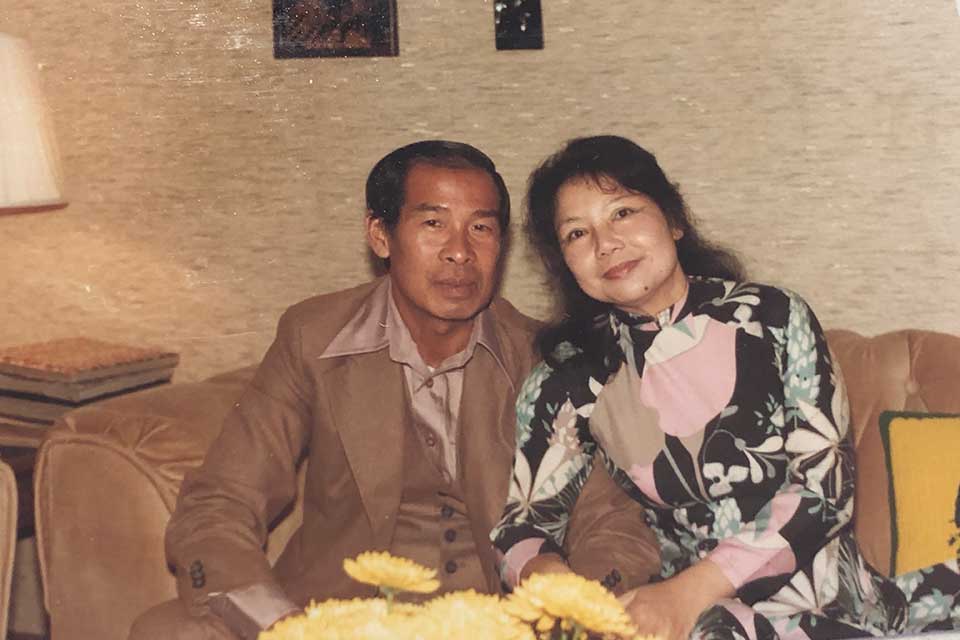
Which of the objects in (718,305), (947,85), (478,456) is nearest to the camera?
(718,305)

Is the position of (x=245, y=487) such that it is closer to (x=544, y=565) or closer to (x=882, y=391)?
(x=544, y=565)

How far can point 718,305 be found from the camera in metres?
1.71

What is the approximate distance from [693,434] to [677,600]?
0.90ft

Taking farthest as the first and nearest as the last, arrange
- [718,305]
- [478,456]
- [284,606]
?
1. [478,456]
2. [718,305]
3. [284,606]

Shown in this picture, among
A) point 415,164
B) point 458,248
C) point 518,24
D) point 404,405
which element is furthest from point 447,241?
point 518,24

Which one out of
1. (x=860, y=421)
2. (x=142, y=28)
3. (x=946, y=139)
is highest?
(x=142, y=28)

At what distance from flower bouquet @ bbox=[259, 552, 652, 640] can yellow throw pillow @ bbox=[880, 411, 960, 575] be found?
1200 millimetres

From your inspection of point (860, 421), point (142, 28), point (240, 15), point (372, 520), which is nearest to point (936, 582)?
Answer: point (860, 421)

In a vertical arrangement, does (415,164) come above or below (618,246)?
above

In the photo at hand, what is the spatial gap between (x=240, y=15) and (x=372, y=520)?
117 cm

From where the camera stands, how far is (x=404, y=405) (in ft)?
6.45

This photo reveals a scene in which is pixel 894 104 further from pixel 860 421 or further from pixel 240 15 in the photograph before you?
pixel 240 15

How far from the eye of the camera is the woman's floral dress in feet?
5.17

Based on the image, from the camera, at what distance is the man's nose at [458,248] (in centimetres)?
188
